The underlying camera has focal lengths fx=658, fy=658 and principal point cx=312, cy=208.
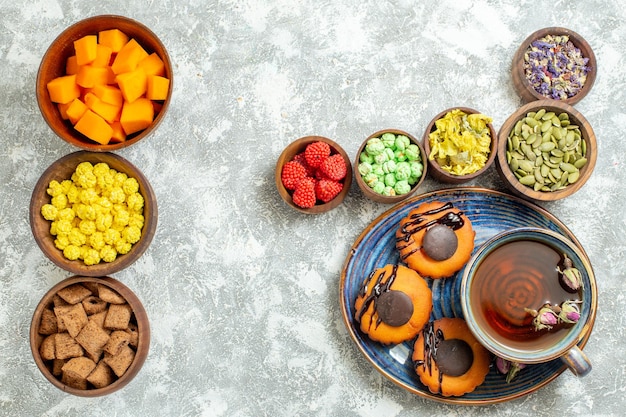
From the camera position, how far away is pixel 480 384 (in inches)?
77.7

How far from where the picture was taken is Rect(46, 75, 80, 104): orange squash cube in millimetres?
1919

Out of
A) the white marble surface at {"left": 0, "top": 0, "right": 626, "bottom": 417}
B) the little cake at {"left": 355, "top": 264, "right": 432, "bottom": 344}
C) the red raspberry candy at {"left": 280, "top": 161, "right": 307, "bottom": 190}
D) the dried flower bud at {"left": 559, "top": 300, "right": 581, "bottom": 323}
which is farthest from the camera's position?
the white marble surface at {"left": 0, "top": 0, "right": 626, "bottom": 417}

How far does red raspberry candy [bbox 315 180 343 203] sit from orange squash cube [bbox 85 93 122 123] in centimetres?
64

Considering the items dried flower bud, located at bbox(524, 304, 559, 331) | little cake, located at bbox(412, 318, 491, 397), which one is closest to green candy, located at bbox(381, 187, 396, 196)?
little cake, located at bbox(412, 318, 491, 397)

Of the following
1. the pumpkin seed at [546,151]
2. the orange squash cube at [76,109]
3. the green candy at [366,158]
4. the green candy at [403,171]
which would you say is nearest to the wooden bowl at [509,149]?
the pumpkin seed at [546,151]

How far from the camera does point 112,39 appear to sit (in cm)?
196

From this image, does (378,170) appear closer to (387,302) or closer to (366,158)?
(366,158)

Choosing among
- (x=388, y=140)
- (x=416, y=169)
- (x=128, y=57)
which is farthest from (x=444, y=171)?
(x=128, y=57)

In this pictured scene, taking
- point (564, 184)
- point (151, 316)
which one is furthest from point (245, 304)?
point (564, 184)

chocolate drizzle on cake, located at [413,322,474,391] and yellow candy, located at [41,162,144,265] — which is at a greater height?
yellow candy, located at [41,162,144,265]

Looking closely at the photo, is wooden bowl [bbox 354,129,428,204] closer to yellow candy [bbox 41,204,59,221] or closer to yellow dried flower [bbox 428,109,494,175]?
yellow dried flower [bbox 428,109,494,175]

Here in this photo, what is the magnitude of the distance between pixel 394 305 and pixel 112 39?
114 centimetres

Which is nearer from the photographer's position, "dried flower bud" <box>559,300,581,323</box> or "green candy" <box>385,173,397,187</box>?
"dried flower bud" <box>559,300,581,323</box>

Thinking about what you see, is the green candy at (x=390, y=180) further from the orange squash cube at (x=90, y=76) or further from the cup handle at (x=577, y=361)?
the orange squash cube at (x=90, y=76)
